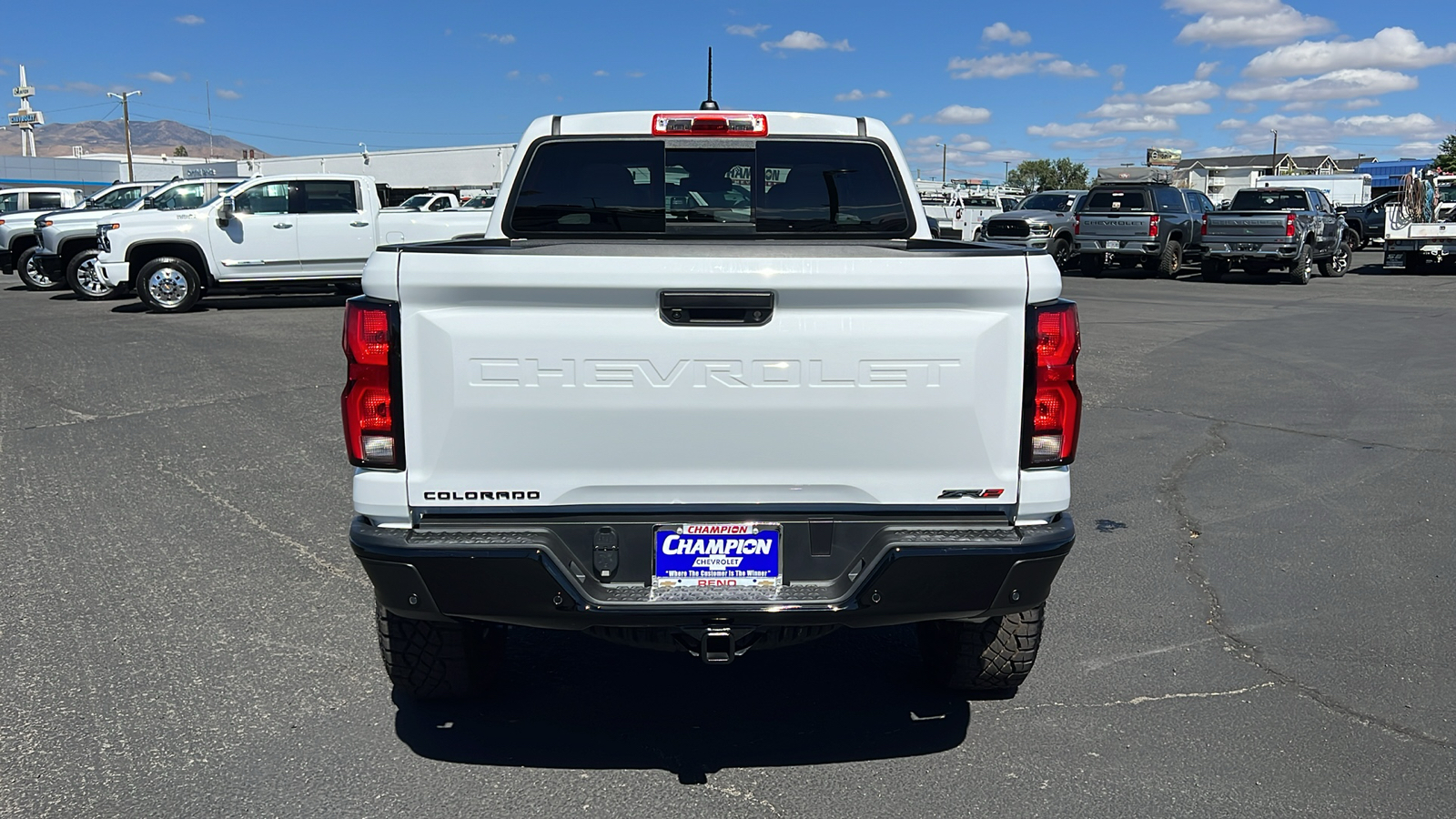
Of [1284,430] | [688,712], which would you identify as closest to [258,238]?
[1284,430]

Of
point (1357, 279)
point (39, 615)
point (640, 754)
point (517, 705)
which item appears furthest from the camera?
point (1357, 279)

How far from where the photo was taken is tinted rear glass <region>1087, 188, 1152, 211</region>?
2388cm

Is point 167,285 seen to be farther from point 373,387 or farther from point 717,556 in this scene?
point 717,556

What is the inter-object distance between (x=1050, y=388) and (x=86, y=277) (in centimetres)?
1898

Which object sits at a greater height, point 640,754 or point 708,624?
point 708,624

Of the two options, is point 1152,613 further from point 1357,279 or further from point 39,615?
point 1357,279

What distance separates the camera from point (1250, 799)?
132 inches

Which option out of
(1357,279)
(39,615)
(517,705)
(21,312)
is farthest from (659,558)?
(1357,279)

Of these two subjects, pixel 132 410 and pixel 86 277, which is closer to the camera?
pixel 132 410

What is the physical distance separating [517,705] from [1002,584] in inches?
68.9

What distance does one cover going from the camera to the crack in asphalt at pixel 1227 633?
3828mm

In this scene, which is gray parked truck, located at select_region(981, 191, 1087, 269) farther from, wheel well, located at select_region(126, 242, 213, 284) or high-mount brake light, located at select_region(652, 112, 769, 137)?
high-mount brake light, located at select_region(652, 112, 769, 137)

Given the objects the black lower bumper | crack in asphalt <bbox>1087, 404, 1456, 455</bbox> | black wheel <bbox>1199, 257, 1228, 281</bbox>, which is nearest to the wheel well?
crack in asphalt <bbox>1087, 404, 1456, 455</bbox>

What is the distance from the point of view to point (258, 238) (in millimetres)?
16734
